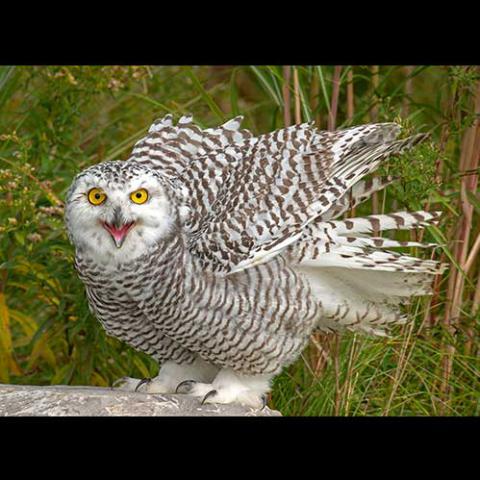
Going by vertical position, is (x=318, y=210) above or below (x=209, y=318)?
above

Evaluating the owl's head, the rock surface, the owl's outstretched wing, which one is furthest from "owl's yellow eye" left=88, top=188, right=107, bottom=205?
the rock surface

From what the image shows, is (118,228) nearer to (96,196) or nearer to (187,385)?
(96,196)

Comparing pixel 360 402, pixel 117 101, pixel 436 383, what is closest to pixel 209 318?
pixel 360 402

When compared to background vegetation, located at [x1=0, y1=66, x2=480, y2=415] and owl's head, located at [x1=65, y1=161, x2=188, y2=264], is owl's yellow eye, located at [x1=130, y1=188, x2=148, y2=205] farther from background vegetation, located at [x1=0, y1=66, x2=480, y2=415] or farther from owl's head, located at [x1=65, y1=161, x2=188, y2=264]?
background vegetation, located at [x1=0, y1=66, x2=480, y2=415]

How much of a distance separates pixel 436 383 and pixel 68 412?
168 cm

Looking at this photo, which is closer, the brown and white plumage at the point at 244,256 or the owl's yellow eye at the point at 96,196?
the owl's yellow eye at the point at 96,196

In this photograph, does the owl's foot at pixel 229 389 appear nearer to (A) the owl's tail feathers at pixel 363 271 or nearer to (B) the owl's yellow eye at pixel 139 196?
(A) the owl's tail feathers at pixel 363 271

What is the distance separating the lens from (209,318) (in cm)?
351

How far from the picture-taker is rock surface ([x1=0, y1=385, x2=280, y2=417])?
347 centimetres

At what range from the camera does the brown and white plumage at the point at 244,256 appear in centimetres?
345

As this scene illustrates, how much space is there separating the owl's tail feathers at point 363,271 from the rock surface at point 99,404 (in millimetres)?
479

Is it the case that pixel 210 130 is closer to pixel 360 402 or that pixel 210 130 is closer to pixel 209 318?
pixel 209 318

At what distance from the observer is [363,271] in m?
3.74

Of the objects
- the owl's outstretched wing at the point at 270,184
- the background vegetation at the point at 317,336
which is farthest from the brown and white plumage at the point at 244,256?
the background vegetation at the point at 317,336
